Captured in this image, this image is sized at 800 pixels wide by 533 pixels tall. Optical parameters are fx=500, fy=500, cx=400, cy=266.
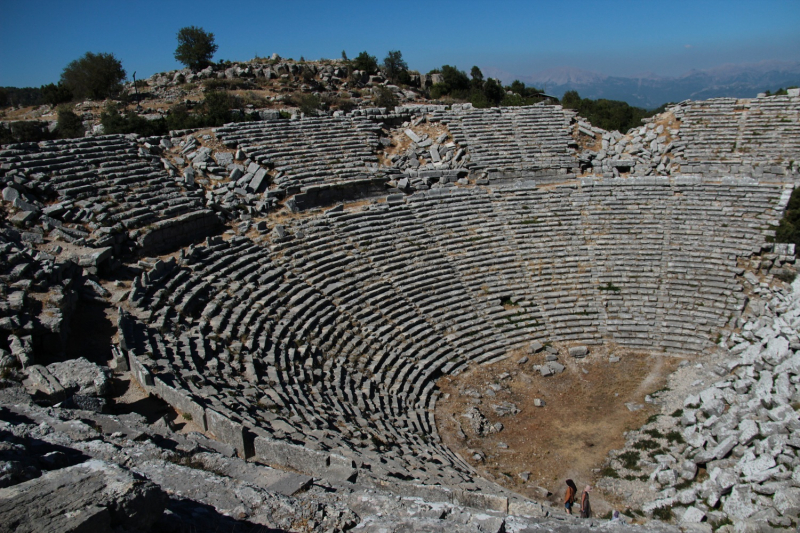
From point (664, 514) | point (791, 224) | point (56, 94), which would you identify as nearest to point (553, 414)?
point (664, 514)

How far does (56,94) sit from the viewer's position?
3297 centimetres

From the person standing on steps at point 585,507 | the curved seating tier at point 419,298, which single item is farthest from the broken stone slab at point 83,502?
the person standing on steps at point 585,507

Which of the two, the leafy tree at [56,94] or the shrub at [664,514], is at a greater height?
the leafy tree at [56,94]

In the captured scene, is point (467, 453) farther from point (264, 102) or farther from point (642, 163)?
point (264, 102)

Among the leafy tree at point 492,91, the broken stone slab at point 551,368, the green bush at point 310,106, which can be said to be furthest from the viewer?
the leafy tree at point 492,91

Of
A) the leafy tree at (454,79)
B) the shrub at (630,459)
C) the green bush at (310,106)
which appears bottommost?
the shrub at (630,459)

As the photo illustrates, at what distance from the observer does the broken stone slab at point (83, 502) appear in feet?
11.6

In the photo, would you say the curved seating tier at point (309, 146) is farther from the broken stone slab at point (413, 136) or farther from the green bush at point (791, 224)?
the green bush at point (791, 224)

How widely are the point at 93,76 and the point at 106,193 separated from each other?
2309 centimetres

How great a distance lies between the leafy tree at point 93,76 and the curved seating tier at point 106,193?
63.6 feet

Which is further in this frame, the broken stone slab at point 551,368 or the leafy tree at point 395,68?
→ the leafy tree at point 395,68

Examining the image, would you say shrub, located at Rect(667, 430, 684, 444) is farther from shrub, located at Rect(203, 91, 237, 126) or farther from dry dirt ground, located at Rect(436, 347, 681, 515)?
shrub, located at Rect(203, 91, 237, 126)

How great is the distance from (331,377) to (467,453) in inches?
143

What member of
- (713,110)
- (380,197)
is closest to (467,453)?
(380,197)
